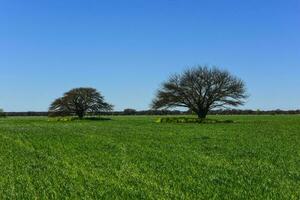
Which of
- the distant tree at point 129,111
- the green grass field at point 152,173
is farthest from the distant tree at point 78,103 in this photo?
the green grass field at point 152,173

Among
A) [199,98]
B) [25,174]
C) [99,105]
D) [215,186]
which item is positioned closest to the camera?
[215,186]

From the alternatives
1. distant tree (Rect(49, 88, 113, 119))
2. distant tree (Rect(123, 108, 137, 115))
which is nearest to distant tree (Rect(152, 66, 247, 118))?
distant tree (Rect(49, 88, 113, 119))

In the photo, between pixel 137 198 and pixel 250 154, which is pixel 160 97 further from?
pixel 137 198

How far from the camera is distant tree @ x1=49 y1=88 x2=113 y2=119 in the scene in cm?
10456

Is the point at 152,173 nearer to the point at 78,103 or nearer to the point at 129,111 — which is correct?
the point at 78,103

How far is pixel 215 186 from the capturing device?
15828 millimetres

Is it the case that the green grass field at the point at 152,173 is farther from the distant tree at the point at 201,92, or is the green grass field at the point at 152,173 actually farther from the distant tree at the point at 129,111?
the distant tree at the point at 129,111

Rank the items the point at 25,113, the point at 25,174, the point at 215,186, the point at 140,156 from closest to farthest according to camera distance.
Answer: the point at 215,186 → the point at 25,174 → the point at 140,156 → the point at 25,113

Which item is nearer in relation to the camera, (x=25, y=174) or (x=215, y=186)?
(x=215, y=186)

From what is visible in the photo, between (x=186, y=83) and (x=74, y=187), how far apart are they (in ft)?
229

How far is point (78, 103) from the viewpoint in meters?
105

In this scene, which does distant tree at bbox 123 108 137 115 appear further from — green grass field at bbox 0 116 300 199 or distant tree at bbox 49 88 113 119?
green grass field at bbox 0 116 300 199

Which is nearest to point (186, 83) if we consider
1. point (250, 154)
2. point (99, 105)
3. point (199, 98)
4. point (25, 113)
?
point (199, 98)

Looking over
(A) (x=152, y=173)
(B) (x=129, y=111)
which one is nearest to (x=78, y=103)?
(B) (x=129, y=111)
